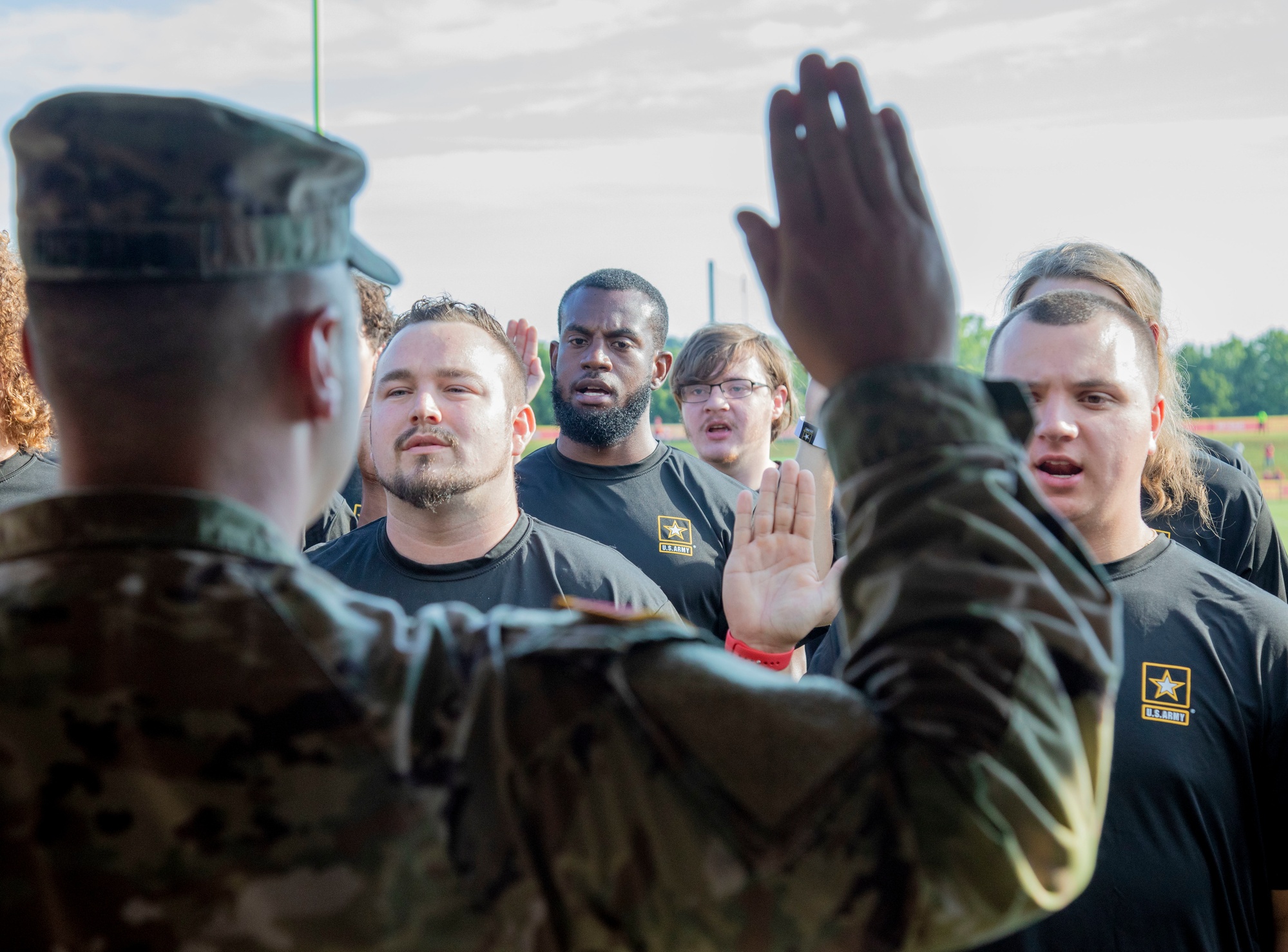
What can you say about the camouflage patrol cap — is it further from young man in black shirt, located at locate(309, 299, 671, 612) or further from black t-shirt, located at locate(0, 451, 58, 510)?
black t-shirt, located at locate(0, 451, 58, 510)

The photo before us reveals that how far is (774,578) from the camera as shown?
2951 mm

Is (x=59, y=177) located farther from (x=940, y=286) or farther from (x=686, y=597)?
(x=686, y=597)

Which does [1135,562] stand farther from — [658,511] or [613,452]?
[613,452]

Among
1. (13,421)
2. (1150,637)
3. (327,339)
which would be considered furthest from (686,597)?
(327,339)

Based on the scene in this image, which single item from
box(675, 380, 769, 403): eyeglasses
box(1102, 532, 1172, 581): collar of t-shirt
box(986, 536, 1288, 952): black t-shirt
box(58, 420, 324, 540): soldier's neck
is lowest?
box(986, 536, 1288, 952): black t-shirt

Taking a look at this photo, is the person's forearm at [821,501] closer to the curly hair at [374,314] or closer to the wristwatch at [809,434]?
the wristwatch at [809,434]

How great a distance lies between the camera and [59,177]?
1.03 metres

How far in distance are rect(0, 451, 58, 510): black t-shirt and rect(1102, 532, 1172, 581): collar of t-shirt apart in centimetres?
318

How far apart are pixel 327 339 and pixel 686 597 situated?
3.64 metres

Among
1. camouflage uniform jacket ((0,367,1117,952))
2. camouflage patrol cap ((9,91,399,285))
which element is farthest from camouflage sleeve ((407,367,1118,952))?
camouflage patrol cap ((9,91,399,285))

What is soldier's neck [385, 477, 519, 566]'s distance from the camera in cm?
346

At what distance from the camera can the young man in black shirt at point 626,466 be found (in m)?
4.78

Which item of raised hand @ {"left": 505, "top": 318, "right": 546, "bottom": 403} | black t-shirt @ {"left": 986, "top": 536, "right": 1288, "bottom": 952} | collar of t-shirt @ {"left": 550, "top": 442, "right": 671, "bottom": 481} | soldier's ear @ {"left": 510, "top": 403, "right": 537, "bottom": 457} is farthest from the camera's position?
raised hand @ {"left": 505, "top": 318, "right": 546, "bottom": 403}

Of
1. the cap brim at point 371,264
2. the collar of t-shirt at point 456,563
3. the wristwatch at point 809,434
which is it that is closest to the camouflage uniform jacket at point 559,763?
the cap brim at point 371,264
